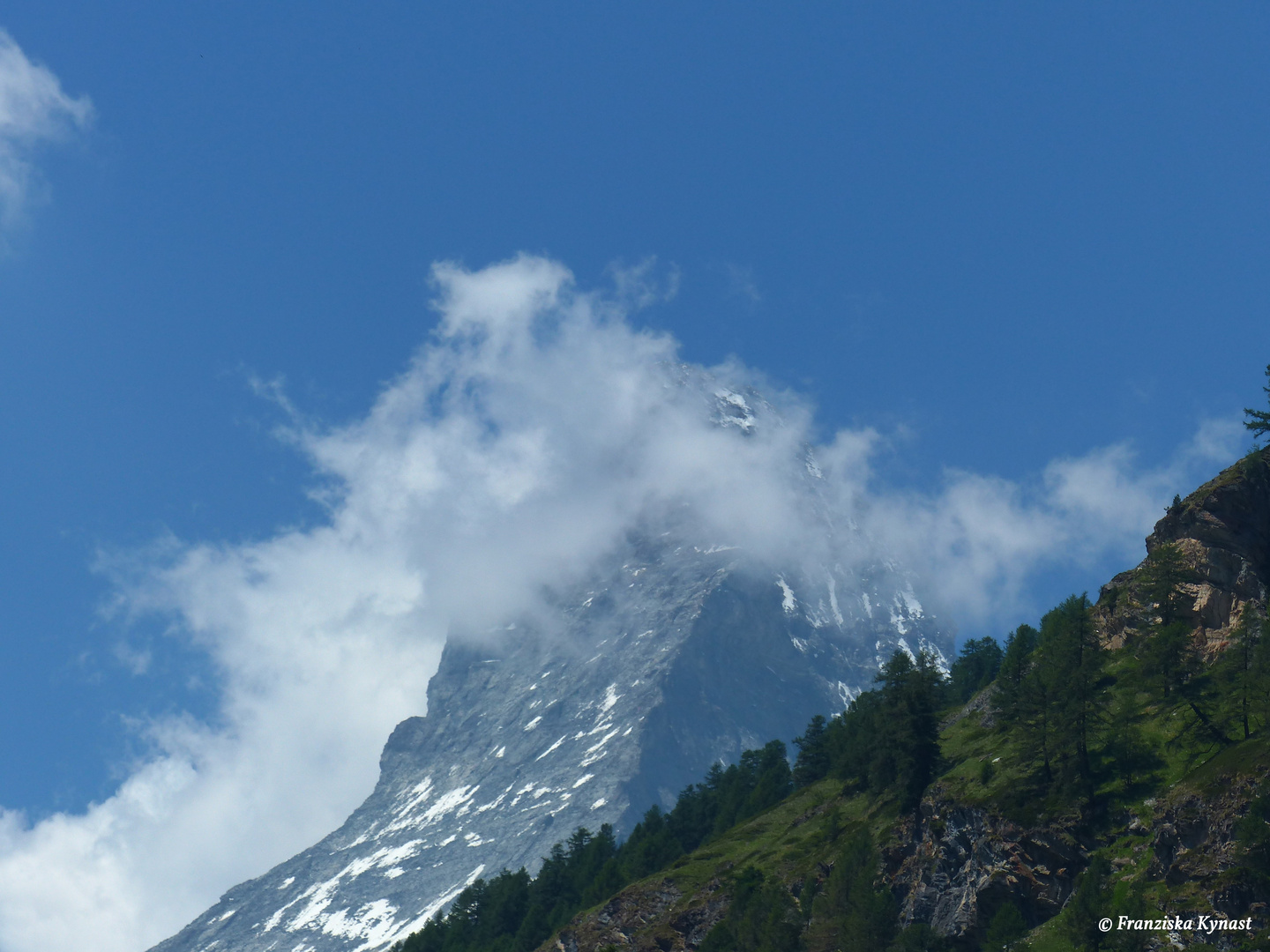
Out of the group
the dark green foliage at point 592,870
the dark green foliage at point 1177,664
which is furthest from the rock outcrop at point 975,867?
the dark green foliage at point 592,870

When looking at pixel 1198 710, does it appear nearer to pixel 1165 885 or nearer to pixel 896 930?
pixel 1165 885

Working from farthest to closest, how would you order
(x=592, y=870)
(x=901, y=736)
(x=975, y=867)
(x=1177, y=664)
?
(x=592, y=870) < (x=901, y=736) < (x=1177, y=664) < (x=975, y=867)

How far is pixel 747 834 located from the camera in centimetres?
12306

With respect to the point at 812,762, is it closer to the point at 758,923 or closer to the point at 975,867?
the point at 758,923

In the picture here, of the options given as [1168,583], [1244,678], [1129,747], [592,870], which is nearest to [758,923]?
[1129,747]

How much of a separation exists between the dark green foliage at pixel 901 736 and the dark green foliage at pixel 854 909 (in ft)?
23.2

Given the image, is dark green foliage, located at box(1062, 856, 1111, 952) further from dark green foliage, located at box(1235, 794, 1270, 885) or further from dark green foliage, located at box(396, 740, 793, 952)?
dark green foliage, located at box(396, 740, 793, 952)

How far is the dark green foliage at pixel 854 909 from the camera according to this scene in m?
84.7

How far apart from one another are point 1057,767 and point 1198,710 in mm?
10465

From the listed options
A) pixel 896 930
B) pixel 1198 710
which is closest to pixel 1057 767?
pixel 1198 710

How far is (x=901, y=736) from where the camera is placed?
4016 inches

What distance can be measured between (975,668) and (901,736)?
54715mm

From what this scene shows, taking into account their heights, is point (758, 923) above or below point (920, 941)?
above

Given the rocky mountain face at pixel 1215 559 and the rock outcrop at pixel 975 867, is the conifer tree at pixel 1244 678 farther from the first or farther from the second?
the rock outcrop at pixel 975 867
